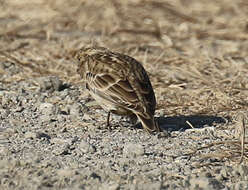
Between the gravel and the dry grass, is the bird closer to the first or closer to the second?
A: the gravel

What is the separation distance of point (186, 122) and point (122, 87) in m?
0.93

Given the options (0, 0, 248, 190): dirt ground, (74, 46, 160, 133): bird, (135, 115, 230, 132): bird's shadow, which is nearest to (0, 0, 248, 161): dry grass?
(0, 0, 248, 190): dirt ground

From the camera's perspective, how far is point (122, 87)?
22.8 ft

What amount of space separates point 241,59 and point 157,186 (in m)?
6.09

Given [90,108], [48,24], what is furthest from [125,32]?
[90,108]

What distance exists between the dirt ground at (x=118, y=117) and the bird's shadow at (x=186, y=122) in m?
0.01

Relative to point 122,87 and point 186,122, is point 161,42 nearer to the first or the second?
point 186,122

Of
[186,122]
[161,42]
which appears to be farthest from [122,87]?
[161,42]

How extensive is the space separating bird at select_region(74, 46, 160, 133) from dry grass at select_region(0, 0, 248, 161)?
0.81 meters

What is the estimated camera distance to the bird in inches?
267

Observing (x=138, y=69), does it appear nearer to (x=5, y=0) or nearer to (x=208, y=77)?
(x=208, y=77)

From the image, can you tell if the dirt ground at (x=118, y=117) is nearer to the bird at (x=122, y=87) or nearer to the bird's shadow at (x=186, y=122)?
the bird's shadow at (x=186, y=122)

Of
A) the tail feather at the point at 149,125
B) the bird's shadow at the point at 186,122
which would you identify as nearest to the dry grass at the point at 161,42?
the bird's shadow at the point at 186,122

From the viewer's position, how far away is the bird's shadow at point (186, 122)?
7402mm
